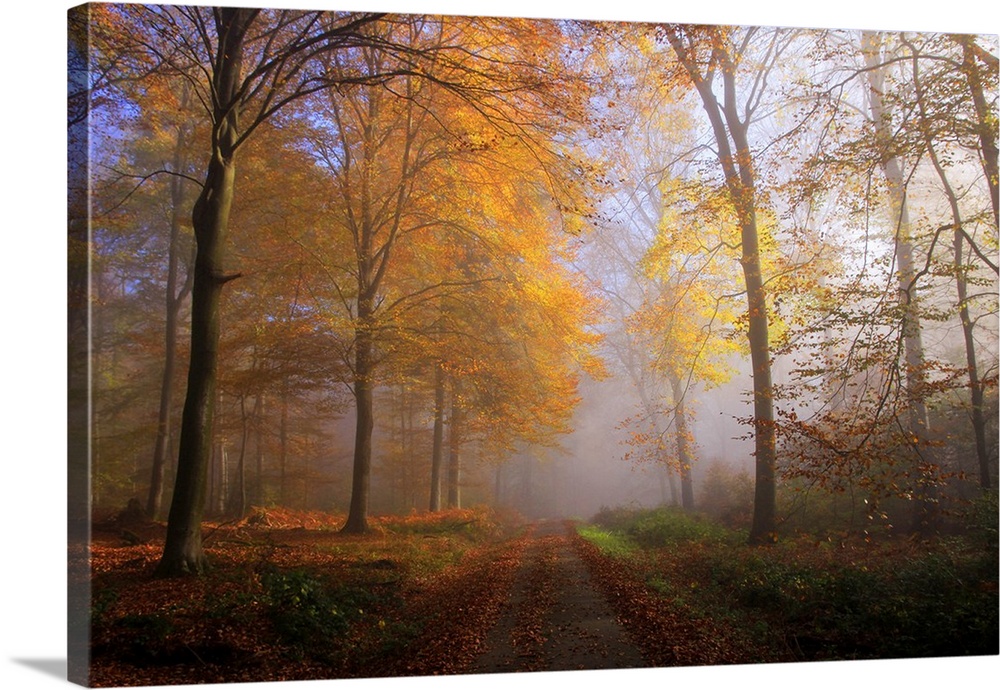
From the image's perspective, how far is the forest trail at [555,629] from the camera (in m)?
5.46

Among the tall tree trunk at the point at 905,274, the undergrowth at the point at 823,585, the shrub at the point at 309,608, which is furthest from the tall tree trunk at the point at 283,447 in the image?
the tall tree trunk at the point at 905,274

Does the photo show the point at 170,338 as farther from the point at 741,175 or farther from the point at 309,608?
the point at 741,175

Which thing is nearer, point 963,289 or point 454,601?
point 454,601

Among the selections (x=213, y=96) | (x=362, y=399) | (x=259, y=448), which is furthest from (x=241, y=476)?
(x=213, y=96)

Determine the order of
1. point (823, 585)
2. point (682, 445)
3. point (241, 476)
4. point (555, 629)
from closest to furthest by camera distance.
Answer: point (555, 629)
point (823, 585)
point (241, 476)
point (682, 445)

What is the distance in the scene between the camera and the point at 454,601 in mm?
5734

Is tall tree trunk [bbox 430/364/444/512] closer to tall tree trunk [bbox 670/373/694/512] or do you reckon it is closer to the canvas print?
the canvas print

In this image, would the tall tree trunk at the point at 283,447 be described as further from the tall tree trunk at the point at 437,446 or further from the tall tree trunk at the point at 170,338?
the tall tree trunk at the point at 437,446

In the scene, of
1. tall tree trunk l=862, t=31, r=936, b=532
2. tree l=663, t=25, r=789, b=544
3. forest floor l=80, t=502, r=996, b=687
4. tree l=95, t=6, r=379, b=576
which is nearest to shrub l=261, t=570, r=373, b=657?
forest floor l=80, t=502, r=996, b=687

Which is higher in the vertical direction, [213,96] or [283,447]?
[213,96]

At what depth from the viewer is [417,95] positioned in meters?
6.17

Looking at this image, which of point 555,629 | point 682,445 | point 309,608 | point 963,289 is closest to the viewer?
point 309,608

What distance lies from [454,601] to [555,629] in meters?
0.88

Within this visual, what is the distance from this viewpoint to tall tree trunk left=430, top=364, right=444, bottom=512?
6465 mm
